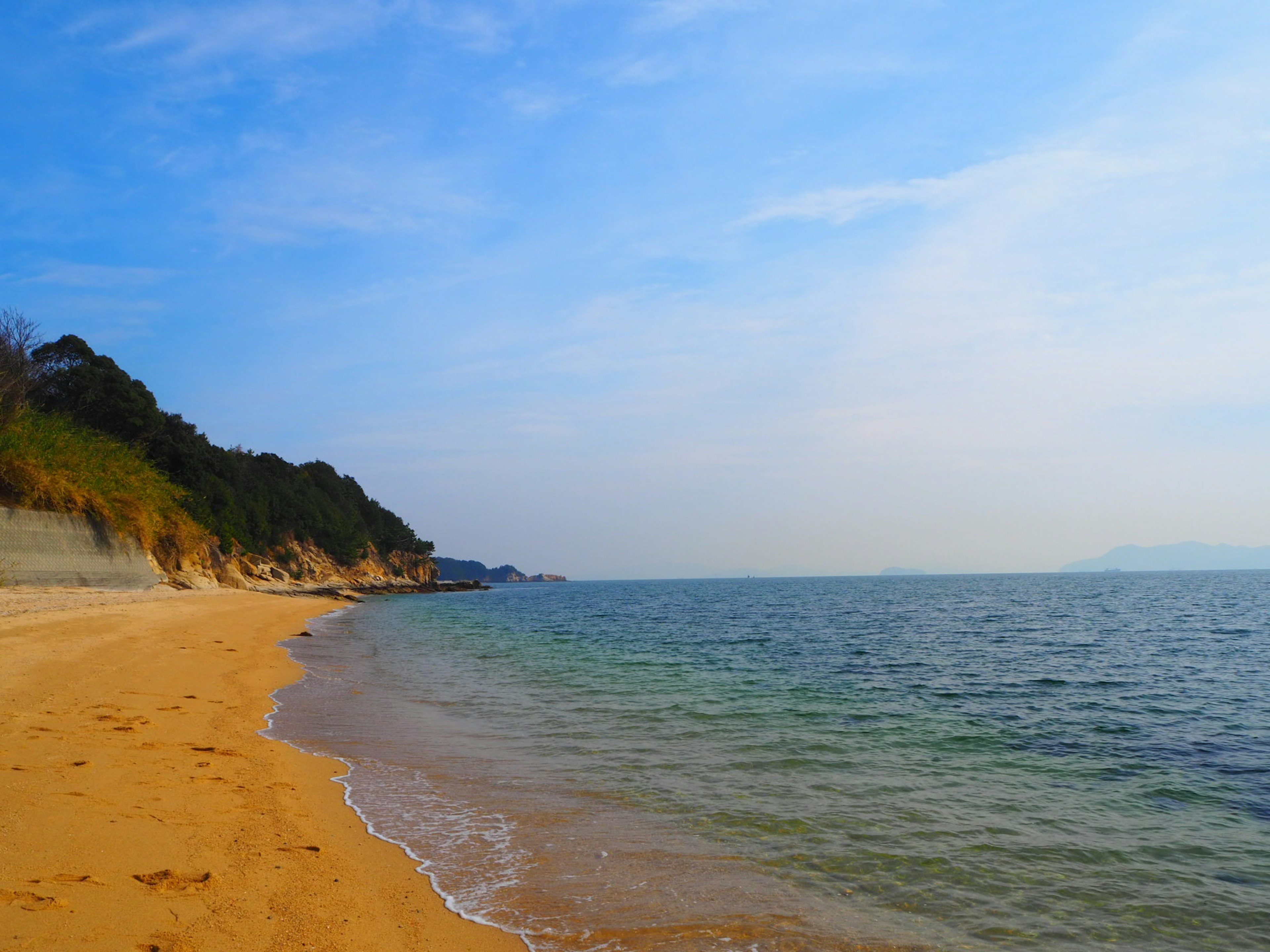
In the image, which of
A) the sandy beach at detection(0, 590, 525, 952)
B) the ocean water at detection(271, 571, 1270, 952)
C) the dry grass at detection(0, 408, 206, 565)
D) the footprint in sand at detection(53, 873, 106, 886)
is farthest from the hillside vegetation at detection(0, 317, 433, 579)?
the footprint in sand at detection(53, 873, 106, 886)

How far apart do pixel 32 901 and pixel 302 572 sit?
81.1 m

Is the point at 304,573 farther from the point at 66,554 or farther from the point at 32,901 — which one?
the point at 32,901

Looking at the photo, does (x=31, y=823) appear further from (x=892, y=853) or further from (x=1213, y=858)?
(x=1213, y=858)

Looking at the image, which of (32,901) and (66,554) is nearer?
(32,901)

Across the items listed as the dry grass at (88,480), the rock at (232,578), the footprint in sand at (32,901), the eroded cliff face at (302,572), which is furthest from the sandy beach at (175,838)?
the rock at (232,578)

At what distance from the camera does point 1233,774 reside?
9.60 meters

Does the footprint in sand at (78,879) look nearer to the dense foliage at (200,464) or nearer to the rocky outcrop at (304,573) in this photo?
the rocky outcrop at (304,573)

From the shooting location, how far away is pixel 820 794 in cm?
839

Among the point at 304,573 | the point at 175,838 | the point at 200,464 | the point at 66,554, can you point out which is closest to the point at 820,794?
the point at 175,838

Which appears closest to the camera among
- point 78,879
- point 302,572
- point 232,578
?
point 78,879

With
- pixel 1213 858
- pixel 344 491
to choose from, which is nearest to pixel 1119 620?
pixel 1213 858

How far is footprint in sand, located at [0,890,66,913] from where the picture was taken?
13.2ft

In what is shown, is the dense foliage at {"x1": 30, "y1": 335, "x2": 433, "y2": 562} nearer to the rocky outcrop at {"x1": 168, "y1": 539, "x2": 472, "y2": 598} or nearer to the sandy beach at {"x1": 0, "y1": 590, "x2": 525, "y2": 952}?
the rocky outcrop at {"x1": 168, "y1": 539, "x2": 472, "y2": 598}

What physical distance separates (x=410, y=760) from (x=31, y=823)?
4.75 metres
